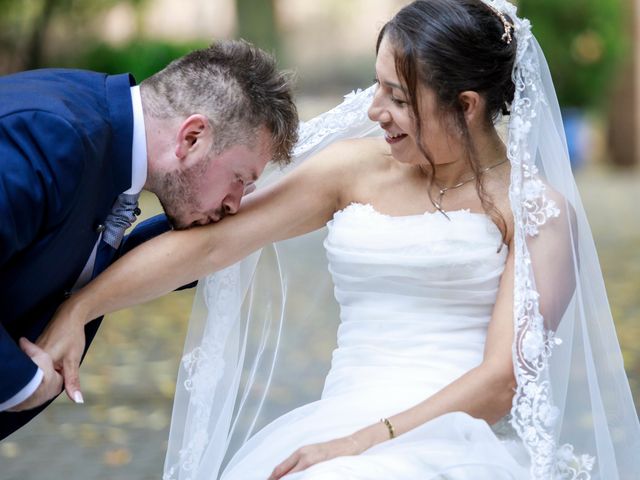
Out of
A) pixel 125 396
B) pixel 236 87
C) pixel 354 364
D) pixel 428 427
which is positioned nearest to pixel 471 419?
pixel 428 427

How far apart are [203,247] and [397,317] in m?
0.63

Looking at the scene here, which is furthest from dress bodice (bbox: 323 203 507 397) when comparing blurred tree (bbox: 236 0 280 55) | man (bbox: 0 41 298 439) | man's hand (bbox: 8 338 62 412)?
blurred tree (bbox: 236 0 280 55)

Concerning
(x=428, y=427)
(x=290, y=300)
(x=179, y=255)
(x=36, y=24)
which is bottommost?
(x=36, y=24)

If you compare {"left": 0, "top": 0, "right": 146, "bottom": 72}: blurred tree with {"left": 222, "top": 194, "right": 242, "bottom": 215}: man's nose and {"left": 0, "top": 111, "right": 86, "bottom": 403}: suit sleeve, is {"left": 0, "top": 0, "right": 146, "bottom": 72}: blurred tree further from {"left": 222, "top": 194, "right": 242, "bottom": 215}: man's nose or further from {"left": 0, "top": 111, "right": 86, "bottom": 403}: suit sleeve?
{"left": 0, "top": 111, "right": 86, "bottom": 403}: suit sleeve

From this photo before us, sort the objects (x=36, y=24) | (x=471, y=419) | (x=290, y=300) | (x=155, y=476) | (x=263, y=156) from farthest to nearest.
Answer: (x=36, y=24)
(x=155, y=476)
(x=290, y=300)
(x=263, y=156)
(x=471, y=419)

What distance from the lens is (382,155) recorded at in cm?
339

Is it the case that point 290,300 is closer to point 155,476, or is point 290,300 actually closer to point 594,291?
point 594,291

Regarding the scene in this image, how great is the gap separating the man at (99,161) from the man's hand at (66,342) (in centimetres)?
4

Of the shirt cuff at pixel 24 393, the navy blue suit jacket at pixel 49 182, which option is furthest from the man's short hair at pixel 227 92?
the shirt cuff at pixel 24 393

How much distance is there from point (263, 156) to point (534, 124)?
80cm

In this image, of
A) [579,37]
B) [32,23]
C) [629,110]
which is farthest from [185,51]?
[629,110]

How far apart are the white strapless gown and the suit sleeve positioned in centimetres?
80

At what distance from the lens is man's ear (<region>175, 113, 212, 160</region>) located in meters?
2.89

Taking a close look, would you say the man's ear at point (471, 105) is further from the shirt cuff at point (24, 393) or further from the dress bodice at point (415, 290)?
the shirt cuff at point (24, 393)
